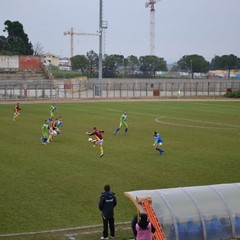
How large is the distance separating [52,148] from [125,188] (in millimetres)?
10983

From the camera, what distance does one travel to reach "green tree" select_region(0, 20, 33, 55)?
14162cm

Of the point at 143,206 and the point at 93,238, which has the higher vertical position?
the point at 143,206

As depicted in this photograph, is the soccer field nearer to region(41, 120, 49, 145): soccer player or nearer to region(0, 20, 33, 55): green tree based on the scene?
region(41, 120, 49, 145): soccer player

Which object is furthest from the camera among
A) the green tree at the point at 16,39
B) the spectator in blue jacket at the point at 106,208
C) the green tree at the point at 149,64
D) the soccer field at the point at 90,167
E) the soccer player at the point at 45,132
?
the green tree at the point at 149,64

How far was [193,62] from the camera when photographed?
611 feet

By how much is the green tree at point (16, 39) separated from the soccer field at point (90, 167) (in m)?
101

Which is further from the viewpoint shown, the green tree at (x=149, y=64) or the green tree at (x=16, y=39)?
the green tree at (x=149, y=64)

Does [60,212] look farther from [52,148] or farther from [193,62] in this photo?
[193,62]

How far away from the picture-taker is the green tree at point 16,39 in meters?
142

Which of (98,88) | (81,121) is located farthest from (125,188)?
(98,88)

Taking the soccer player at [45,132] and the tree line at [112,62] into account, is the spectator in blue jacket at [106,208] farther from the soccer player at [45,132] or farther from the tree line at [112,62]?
the tree line at [112,62]

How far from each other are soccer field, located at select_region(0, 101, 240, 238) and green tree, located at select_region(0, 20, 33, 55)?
10131cm

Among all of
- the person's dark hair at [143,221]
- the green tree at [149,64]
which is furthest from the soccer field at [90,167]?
the green tree at [149,64]

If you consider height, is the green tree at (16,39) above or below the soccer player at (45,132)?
above
